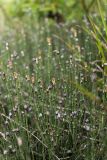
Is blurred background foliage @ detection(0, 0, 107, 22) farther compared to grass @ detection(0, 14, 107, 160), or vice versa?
blurred background foliage @ detection(0, 0, 107, 22)

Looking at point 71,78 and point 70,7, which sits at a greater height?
point 70,7

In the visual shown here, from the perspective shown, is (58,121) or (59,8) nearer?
(58,121)

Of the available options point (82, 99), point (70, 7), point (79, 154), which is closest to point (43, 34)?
point (70, 7)

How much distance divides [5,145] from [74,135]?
37 cm

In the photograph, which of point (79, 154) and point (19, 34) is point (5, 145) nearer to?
point (79, 154)

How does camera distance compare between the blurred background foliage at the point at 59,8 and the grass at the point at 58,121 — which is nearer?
the grass at the point at 58,121

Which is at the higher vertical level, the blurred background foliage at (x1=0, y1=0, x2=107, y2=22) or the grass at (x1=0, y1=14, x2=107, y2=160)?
the blurred background foliage at (x1=0, y1=0, x2=107, y2=22)

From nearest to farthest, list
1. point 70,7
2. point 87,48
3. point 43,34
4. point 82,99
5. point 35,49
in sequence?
point 82,99
point 87,48
point 35,49
point 43,34
point 70,7

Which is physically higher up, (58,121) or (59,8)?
(59,8)

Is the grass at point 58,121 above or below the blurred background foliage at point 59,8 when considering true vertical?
below

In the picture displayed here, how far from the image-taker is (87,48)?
122 inches

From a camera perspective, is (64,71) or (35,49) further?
(35,49)

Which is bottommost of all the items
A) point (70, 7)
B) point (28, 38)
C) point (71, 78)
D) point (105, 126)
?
point (105, 126)

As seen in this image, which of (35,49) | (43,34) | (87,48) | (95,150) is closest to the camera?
(95,150)
